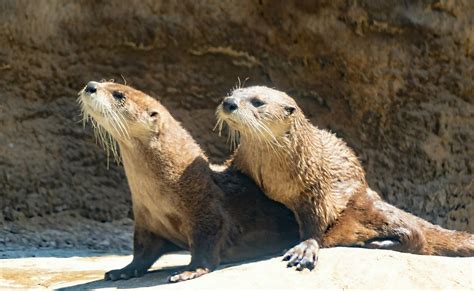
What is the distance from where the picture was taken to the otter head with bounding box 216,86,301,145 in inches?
229

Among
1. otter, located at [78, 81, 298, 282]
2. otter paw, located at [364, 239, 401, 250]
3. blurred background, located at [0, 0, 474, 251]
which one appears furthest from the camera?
blurred background, located at [0, 0, 474, 251]

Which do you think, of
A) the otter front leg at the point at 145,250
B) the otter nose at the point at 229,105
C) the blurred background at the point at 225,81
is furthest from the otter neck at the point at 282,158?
the blurred background at the point at 225,81

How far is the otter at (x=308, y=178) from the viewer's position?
5.97 meters

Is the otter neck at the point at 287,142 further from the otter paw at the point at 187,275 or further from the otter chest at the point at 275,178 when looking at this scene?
the otter paw at the point at 187,275

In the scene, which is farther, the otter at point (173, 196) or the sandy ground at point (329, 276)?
the otter at point (173, 196)

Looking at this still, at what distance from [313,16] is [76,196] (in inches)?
81.8

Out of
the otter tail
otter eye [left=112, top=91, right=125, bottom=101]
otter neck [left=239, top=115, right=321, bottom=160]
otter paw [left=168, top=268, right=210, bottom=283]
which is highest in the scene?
otter eye [left=112, top=91, right=125, bottom=101]

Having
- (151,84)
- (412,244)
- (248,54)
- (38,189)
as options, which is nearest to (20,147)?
(38,189)

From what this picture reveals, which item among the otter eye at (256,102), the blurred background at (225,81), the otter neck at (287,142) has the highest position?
the blurred background at (225,81)

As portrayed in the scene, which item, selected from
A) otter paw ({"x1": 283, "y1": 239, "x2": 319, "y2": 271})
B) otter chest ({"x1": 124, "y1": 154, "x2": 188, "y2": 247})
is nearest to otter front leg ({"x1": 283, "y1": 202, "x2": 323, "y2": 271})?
otter paw ({"x1": 283, "y1": 239, "x2": 319, "y2": 271})

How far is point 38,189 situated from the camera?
25.8 ft

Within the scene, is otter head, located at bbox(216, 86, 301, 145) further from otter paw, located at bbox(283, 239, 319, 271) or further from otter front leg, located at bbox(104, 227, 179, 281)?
otter front leg, located at bbox(104, 227, 179, 281)

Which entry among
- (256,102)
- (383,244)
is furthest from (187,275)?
(383,244)

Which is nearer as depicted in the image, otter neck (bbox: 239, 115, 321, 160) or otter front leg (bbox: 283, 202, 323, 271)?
otter front leg (bbox: 283, 202, 323, 271)
